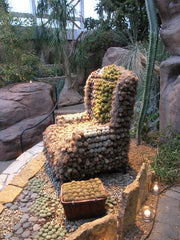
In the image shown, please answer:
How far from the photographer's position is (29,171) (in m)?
2.98

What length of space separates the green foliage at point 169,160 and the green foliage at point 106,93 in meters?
0.83

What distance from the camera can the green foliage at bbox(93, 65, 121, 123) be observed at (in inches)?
111

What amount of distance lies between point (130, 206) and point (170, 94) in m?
1.94

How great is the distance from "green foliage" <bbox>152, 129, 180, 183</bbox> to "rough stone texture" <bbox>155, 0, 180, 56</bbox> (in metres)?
1.21

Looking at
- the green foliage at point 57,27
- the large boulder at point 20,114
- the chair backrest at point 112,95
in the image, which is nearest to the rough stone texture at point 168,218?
the chair backrest at point 112,95

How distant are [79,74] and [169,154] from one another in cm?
602

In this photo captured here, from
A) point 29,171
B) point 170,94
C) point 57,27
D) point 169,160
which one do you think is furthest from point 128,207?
point 57,27

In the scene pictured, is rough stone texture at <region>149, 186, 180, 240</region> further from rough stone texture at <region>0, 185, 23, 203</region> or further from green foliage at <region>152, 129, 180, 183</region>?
rough stone texture at <region>0, 185, 23, 203</region>

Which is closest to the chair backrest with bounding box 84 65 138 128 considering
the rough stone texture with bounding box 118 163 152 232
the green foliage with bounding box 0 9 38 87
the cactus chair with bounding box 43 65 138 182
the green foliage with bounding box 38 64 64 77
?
the cactus chair with bounding box 43 65 138 182

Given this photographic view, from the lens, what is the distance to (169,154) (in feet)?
8.95

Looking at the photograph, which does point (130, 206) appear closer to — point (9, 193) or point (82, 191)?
point (82, 191)

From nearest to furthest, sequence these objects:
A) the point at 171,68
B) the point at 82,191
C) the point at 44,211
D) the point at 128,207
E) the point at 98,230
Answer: the point at 98,230, the point at 128,207, the point at 82,191, the point at 44,211, the point at 171,68

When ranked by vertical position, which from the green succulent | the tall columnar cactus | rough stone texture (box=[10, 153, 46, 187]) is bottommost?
rough stone texture (box=[10, 153, 46, 187])

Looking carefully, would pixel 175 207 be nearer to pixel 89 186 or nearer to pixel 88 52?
pixel 89 186
